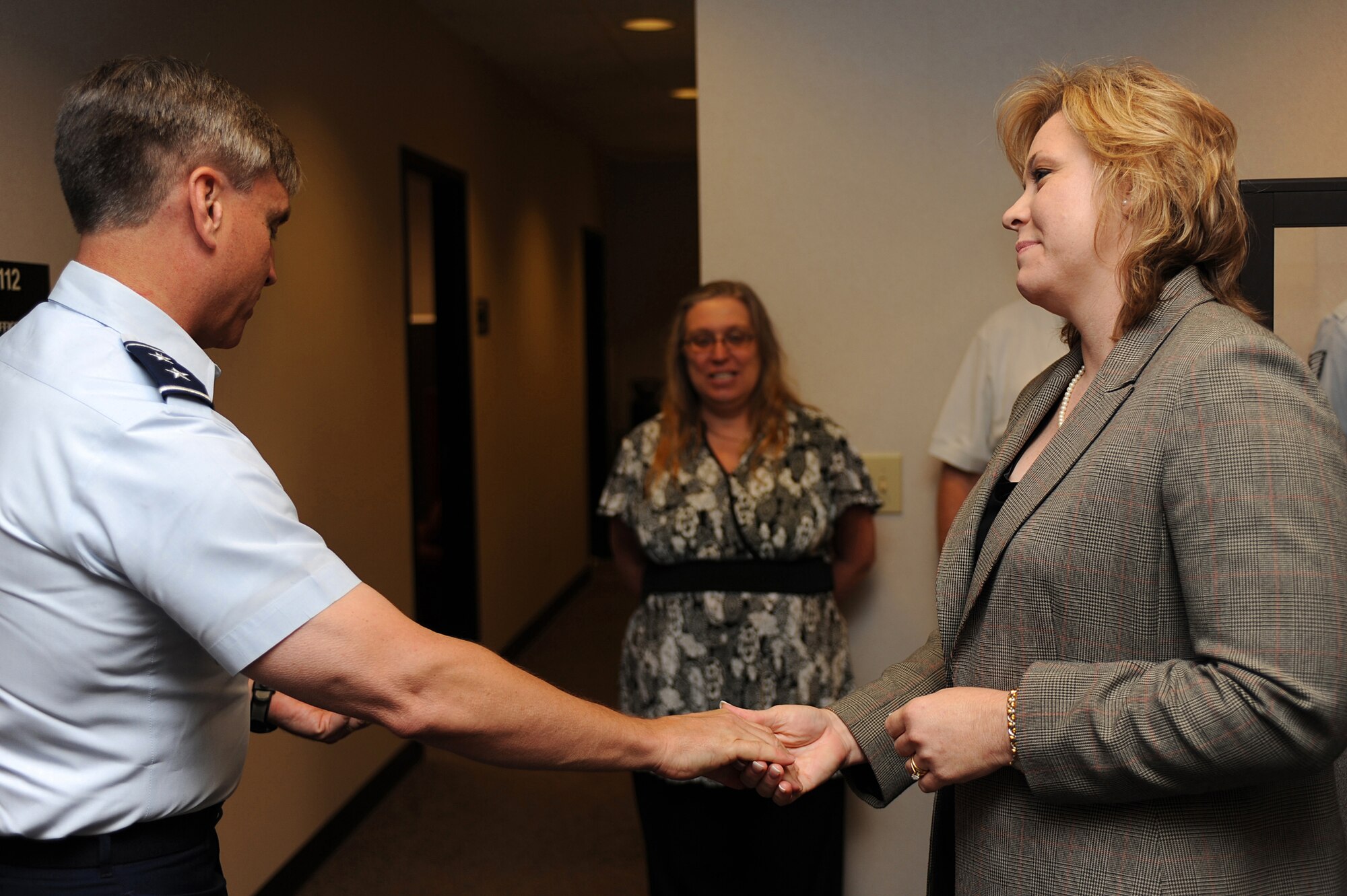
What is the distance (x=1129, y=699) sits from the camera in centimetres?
121

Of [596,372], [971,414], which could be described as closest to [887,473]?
[971,414]

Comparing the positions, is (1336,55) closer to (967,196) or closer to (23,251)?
(967,196)

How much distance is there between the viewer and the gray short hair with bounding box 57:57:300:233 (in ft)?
4.50

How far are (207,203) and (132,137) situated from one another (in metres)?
0.11

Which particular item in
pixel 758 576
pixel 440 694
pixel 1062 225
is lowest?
pixel 758 576

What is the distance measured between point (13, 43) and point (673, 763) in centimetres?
199

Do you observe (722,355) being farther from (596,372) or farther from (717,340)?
(596,372)

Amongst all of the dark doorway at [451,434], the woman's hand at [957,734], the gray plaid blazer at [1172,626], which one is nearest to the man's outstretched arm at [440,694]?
the woman's hand at [957,734]

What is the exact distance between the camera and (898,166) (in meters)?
2.61

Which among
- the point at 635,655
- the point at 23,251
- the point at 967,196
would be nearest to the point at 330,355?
the point at 23,251

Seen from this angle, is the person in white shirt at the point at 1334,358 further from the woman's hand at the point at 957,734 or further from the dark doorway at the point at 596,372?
the dark doorway at the point at 596,372

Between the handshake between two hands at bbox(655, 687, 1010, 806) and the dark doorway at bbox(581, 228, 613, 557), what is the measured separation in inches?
285

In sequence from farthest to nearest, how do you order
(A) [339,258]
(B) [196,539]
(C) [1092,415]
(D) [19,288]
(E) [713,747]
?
(A) [339,258], (D) [19,288], (E) [713,747], (C) [1092,415], (B) [196,539]

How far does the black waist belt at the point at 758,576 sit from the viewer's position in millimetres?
2629
